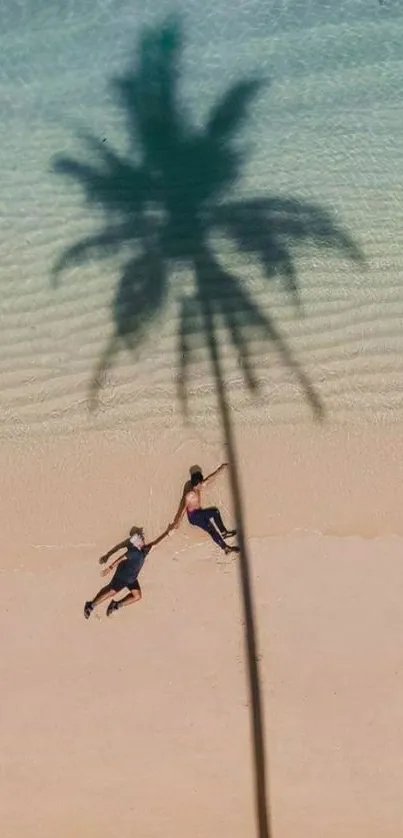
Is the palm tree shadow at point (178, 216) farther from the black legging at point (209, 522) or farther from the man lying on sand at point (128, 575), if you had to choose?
the man lying on sand at point (128, 575)

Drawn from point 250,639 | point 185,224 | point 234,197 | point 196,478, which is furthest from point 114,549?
point 234,197

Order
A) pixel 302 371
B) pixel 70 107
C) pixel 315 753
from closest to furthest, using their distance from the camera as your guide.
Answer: pixel 315 753 → pixel 302 371 → pixel 70 107

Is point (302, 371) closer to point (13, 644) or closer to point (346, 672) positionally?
point (346, 672)

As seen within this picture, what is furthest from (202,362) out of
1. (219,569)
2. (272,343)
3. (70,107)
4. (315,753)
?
(315,753)

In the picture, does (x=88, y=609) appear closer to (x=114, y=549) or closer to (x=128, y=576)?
(x=128, y=576)

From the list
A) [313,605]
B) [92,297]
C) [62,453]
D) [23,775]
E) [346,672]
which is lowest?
[23,775]

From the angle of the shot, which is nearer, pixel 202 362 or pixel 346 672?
pixel 346 672
